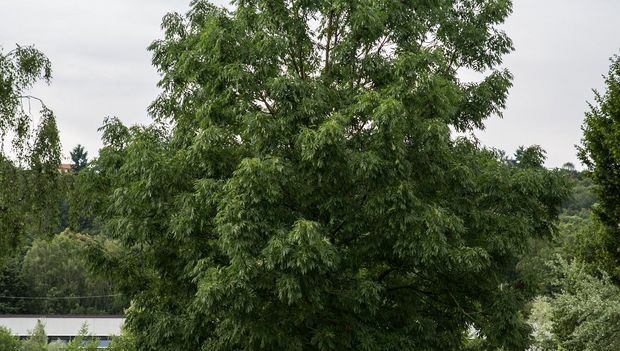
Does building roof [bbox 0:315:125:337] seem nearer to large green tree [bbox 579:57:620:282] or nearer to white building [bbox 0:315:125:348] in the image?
white building [bbox 0:315:125:348]

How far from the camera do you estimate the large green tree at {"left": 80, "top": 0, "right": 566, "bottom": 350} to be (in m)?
13.5

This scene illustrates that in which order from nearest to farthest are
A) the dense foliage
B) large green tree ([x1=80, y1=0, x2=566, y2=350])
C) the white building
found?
large green tree ([x1=80, y1=0, x2=566, y2=350]) → the dense foliage → the white building

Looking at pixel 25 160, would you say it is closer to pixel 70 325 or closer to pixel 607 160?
pixel 607 160

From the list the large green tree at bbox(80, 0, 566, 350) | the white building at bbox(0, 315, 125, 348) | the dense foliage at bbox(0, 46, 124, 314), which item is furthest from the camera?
the white building at bbox(0, 315, 125, 348)

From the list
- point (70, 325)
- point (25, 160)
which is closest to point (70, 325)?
point (70, 325)

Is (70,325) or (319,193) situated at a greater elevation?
(70,325)

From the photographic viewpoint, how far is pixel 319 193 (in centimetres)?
1466

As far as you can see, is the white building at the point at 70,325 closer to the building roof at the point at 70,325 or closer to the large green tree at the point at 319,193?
the building roof at the point at 70,325

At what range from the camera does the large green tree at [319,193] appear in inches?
532

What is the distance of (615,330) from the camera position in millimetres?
18000

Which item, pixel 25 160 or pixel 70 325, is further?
pixel 70 325

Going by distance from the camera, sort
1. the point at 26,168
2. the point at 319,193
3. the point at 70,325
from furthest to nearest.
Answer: the point at 70,325, the point at 26,168, the point at 319,193

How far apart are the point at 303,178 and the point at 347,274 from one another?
2.22 meters

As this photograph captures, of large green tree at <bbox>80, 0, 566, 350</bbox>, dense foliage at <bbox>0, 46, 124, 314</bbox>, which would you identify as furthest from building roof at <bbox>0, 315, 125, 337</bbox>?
large green tree at <bbox>80, 0, 566, 350</bbox>
